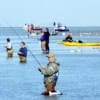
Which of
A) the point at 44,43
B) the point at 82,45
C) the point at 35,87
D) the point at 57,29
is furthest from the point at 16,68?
the point at 57,29

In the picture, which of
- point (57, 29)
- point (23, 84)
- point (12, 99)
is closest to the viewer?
point (12, 99)

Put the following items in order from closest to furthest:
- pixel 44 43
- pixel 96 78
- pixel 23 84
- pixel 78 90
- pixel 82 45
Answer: pixel 78 90 → pixel 23 84 → pixel 96 78 → pixel 44 43 → pixel 82 45

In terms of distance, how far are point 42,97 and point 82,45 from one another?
118 feet

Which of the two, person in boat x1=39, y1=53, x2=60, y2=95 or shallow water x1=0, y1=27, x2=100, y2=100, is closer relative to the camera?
person in boat x1=39, y1=53, x2=60, y2=95

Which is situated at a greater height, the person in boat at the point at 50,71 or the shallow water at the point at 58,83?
the person in boat at the point at 50,71

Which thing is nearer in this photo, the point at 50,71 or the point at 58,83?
the point at 50,71

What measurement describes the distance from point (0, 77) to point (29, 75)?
131 cm

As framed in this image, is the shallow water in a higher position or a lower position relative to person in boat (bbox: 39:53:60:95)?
lower

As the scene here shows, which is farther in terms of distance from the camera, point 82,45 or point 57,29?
point 57,29

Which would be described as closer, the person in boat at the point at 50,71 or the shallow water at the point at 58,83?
the person in boat at the point at 50,71

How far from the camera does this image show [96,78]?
25359 millimetres

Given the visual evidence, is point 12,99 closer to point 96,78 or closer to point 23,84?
point 23,84

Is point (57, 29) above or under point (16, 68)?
under

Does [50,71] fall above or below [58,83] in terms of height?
above
